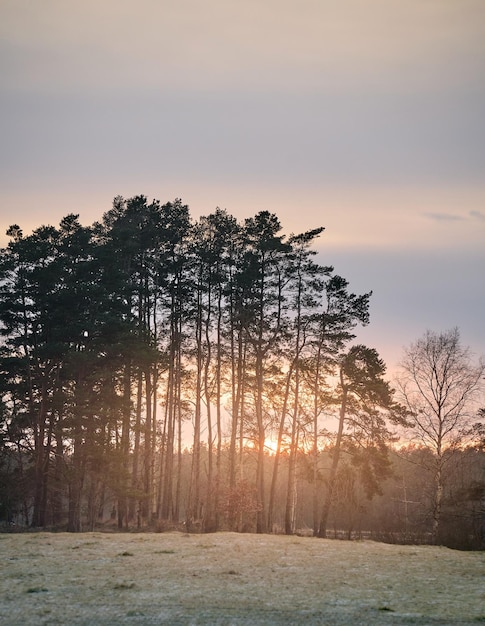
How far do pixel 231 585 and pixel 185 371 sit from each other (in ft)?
97.1

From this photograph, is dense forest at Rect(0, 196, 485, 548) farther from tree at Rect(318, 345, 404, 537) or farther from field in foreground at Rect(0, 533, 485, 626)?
field in foreground at Rect(0, 533, 485, 626)

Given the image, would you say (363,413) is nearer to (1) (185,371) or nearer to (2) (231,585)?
(1) (185,371)

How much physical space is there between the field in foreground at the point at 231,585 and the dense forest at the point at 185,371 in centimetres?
1160

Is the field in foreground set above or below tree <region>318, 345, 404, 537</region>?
below

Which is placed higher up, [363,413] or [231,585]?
[363,413]

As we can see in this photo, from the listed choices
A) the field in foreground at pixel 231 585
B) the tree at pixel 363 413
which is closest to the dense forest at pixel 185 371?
the tree at pixel 363 413

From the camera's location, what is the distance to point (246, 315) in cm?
3825

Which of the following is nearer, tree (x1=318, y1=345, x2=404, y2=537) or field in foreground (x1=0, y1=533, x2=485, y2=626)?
field in foreground (x1=0, y1=533, x2=485, y2=626)

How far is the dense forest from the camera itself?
33.8 m

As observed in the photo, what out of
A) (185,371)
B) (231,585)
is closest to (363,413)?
(185,371)

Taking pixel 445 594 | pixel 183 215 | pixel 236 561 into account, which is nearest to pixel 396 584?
pixel 445 594

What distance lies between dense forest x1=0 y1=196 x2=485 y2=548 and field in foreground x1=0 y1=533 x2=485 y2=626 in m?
11.6

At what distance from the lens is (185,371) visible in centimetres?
4375

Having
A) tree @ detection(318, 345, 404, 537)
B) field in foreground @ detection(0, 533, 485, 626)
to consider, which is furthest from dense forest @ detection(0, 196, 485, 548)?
field in foreground @ detection(0, 533, 485, 626)
